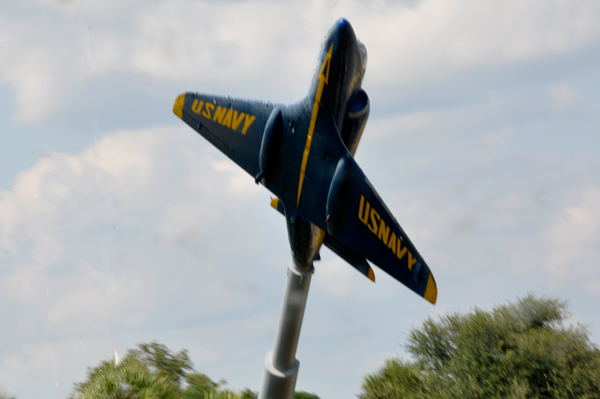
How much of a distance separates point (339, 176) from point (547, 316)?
20.5 metres

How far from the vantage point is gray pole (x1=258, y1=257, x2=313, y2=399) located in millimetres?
14609

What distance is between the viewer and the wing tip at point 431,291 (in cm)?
1140

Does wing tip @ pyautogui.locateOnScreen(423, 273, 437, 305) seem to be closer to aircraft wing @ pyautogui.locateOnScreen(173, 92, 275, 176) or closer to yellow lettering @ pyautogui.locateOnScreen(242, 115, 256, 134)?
aircraft wing @ pyautogui.locateOnScreen(173, 92, 275, 176)

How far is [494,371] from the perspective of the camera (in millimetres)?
24219

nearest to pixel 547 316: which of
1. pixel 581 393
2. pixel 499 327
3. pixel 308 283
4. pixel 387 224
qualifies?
pixel 499 327

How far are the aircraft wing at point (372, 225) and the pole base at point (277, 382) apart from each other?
5167 mm

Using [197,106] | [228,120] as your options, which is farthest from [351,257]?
[197,106]

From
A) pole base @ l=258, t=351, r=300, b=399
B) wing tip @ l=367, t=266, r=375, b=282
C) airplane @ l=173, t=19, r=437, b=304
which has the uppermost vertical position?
airplane @ l=173, t=19, r=437, b=304

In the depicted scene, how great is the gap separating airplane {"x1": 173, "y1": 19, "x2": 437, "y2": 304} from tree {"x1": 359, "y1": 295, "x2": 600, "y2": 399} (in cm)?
1460

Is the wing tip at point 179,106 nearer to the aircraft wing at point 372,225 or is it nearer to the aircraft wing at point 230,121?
the aircraft wing at point 230,121

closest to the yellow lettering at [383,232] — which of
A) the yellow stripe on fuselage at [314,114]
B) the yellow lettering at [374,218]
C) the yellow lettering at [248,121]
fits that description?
the yellow lettering at [374,218]

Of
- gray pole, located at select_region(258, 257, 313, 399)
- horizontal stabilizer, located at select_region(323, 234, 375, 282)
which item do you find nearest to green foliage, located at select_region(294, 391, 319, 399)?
gray pole, located at select_region(258, 257, 313, 399)

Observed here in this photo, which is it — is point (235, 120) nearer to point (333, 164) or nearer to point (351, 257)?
point (333, 164)

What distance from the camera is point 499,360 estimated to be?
960 inches
